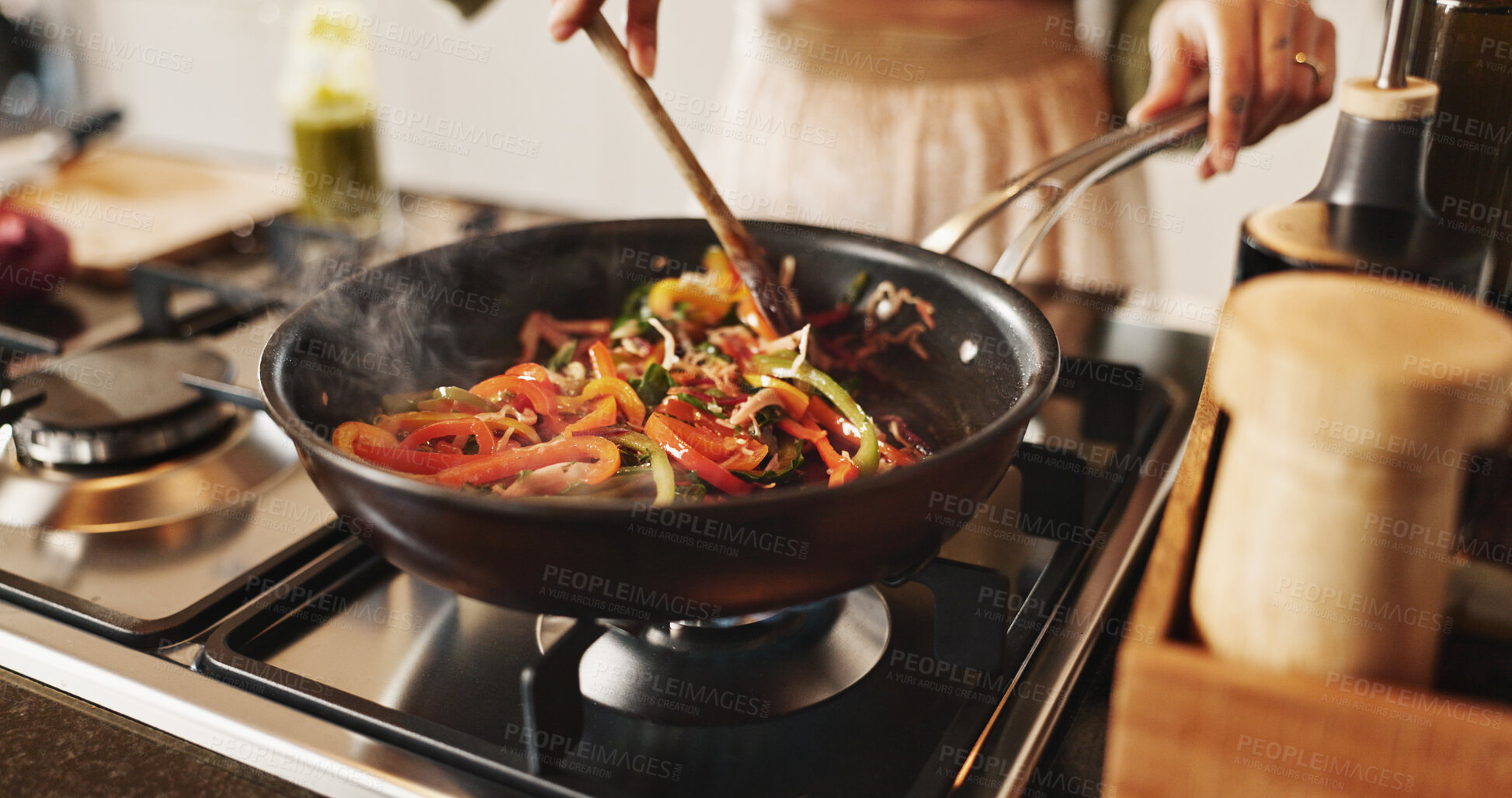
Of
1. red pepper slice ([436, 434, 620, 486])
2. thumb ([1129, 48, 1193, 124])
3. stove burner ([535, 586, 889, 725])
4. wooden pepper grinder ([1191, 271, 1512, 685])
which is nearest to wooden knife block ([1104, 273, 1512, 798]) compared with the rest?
wooden pepper grinder ([1191, 271, 1512, 685])

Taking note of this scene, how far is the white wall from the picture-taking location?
8.35ft

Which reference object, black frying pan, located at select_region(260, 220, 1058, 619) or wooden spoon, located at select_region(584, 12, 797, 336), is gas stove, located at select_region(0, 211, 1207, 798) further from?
wooden spoon, located at select_region(584, 12, 797, 336)

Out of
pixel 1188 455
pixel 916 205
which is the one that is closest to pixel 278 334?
pixel 1188 455

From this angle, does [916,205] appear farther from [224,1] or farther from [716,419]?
[224,1]

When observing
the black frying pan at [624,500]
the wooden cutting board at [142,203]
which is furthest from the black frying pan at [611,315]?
the wooden cutting board at [142,203]

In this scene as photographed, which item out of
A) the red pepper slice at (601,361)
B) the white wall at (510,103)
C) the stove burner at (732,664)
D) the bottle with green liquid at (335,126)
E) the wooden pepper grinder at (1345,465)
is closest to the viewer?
the wooden pepper grinder at (1345,465)

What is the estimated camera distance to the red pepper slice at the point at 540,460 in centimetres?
79

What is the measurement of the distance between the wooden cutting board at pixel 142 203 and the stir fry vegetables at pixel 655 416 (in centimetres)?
77

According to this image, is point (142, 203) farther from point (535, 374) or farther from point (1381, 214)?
point (1381, 214)

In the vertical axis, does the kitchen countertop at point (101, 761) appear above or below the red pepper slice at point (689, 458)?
below

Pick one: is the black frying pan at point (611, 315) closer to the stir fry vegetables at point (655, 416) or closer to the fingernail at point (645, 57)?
the stir fry vegetables at point (655, 416)

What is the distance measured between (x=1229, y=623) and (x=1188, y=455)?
11 centimetres

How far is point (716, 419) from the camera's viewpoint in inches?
34.6

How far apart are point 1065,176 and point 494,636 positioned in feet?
2.05
